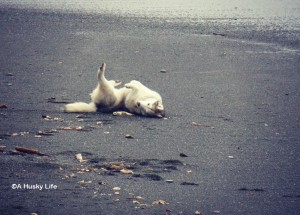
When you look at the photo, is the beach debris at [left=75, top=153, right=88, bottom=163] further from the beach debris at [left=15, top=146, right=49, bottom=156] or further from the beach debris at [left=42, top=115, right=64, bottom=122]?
the beach debris at [left=42, top=115, right=64, bottom=122]

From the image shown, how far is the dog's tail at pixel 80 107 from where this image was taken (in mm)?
7973

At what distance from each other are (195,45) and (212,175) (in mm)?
9133

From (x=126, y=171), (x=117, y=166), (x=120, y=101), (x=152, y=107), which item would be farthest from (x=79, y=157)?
(x=120, y=101)

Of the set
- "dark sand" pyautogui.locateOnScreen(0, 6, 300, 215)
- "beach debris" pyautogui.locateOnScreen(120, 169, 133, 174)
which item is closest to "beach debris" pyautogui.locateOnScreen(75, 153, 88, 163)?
"dark sand" pyautogui.locateOnScreen(0, 6, 300, 215)

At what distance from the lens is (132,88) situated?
8.29 meters

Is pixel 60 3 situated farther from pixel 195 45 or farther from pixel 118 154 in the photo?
pixel 118 154

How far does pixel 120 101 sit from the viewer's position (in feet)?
27.3

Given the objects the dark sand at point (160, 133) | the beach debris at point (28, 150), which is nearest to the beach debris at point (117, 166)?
the dark sand at point (160, 133)

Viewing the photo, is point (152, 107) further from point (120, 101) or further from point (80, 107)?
point (80, 107)

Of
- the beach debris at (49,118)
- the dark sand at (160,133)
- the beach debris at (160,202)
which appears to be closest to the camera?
the beach debris at (160,202)

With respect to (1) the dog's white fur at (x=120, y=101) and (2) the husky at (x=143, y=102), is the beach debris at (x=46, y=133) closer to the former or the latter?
(1) the dog's white fur at (x=120, y=101)

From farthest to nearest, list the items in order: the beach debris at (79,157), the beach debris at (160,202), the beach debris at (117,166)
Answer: the beach debris at (79,157) < the beach debris at (117,166) < the beach debris at (160,202)

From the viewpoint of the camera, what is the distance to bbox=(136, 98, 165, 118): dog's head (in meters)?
7.94

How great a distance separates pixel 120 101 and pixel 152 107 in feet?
1.68
